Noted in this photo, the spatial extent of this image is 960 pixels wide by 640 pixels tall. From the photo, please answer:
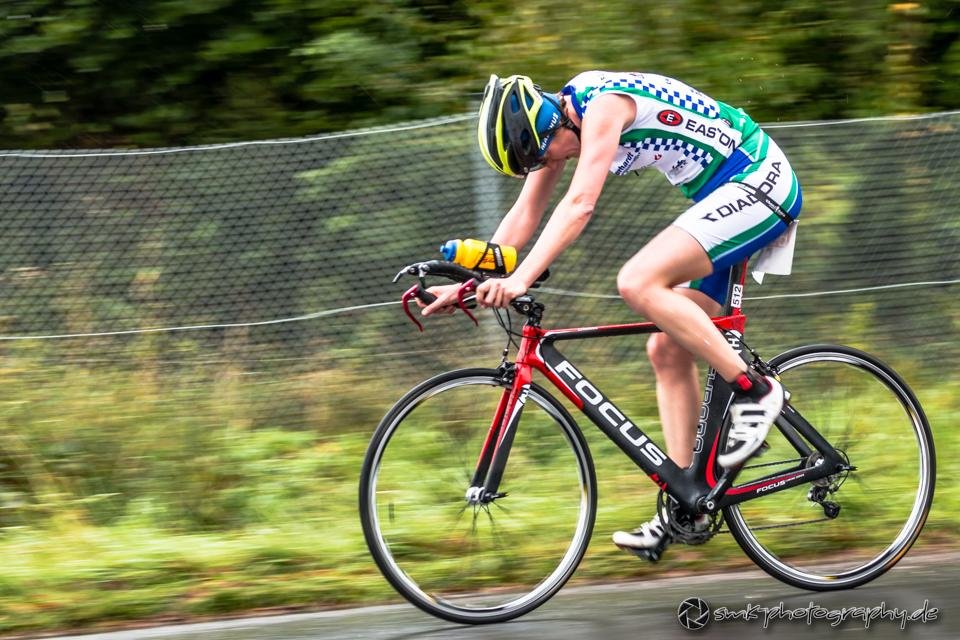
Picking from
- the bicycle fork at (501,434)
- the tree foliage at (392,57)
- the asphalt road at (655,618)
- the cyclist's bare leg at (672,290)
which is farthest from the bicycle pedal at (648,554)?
the tree foliage at (392,57)

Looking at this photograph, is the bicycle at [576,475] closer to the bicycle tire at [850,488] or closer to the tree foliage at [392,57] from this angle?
the bicycle tire at [850,488]

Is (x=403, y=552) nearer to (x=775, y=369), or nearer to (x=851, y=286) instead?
(x=775, y=369)

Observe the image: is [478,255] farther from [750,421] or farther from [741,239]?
[750,421]

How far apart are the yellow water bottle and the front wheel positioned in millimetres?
367

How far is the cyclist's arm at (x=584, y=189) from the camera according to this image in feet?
13.4

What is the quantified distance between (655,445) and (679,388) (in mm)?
256

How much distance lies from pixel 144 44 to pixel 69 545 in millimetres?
5208

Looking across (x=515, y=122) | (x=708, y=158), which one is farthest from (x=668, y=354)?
(x=515, y=122)

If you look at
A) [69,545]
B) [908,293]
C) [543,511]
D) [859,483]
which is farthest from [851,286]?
[69,545]

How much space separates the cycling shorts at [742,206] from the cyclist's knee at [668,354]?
33 cm

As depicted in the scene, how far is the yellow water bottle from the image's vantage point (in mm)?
4234

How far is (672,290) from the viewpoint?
431 centimetres

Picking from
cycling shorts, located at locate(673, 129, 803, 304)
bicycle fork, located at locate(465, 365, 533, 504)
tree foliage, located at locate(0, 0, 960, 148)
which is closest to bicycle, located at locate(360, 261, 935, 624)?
bicycle fork, located at locate(465, 365, 533, 504)

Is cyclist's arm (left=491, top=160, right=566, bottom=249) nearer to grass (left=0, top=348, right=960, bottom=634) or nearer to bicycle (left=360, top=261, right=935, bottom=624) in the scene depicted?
bicycle (left=360, top=261, right=935, bottom=624)
